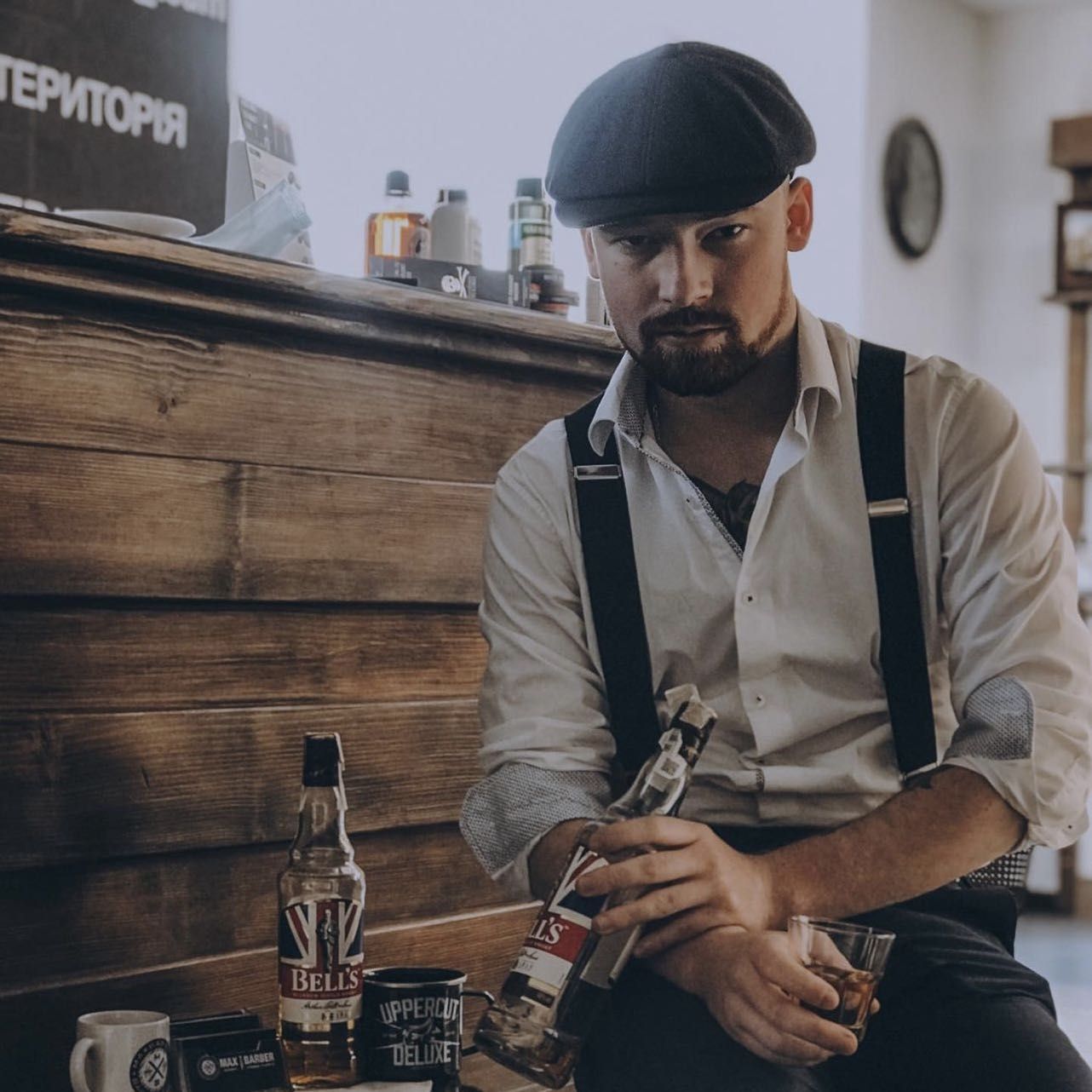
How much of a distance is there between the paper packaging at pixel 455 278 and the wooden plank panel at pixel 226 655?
0.44 m

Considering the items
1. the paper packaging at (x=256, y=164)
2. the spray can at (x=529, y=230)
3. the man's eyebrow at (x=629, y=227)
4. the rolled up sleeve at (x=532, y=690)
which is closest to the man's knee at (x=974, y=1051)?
the rolled up sleeve at (x=532, y=690)

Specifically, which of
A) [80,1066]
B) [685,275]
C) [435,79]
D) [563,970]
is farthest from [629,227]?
[435,79]

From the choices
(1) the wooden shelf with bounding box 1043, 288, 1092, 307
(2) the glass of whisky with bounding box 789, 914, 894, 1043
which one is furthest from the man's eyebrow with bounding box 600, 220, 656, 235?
(1) the wooden shelf with bounding box 1043, 288, 1092, 307

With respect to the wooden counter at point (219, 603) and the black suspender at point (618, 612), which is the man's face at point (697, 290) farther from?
the wooden counter at point (219, 603)

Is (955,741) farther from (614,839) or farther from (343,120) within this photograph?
(343,120)

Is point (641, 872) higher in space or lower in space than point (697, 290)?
lower

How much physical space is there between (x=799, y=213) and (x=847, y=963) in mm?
784

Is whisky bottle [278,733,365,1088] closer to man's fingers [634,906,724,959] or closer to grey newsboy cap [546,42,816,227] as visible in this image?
man's fingers [634,906,724,959]

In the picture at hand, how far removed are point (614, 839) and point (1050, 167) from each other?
4335 millimetres

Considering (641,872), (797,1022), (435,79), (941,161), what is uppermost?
(941,161)

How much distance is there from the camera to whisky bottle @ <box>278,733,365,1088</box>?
1481mm

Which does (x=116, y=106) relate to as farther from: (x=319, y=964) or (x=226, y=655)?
(x=319, y=964)

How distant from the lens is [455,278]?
210cm

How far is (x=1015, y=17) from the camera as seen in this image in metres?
5.19
